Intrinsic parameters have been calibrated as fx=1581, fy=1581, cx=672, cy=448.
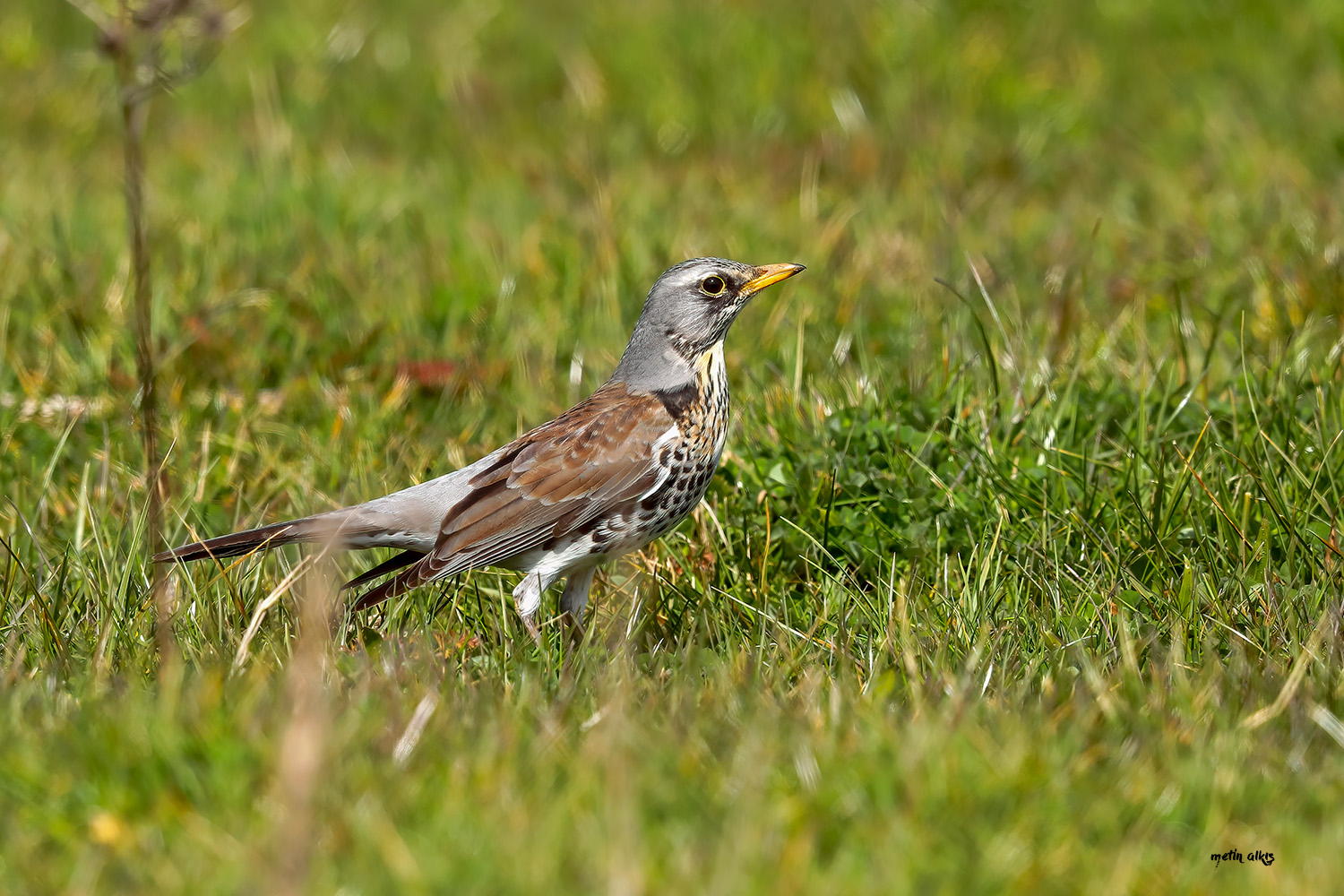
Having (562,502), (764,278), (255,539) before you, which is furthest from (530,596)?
(764,278)

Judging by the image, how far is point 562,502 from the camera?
4727 millimetres

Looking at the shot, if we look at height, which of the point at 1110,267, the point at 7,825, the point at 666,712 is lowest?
the point at 1110,267

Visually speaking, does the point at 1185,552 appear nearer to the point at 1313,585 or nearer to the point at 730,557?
the point at 1313,585

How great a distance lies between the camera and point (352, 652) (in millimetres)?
4242

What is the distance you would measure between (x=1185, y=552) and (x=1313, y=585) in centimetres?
40

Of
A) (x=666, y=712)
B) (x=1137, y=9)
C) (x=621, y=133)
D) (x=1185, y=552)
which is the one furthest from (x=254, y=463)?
(x=1137, y=9)

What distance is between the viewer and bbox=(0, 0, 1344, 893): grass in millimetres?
2982

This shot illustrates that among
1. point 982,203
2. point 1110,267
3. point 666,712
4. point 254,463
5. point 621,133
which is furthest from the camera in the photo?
point 621,133

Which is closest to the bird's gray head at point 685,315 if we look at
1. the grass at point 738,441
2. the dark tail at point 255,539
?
the grass at point 738,441

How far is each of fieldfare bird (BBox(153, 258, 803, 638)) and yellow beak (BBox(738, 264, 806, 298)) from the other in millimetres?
73

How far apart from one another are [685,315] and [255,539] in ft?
4.94

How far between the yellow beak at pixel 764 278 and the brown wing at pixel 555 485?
1.68ft

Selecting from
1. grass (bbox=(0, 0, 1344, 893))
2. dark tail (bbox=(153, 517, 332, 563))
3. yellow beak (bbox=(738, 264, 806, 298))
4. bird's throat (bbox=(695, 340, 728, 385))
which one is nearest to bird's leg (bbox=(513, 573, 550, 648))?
grass (bbox=(0, 0, 1344, 893))

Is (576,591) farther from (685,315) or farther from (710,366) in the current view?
(685,315)
